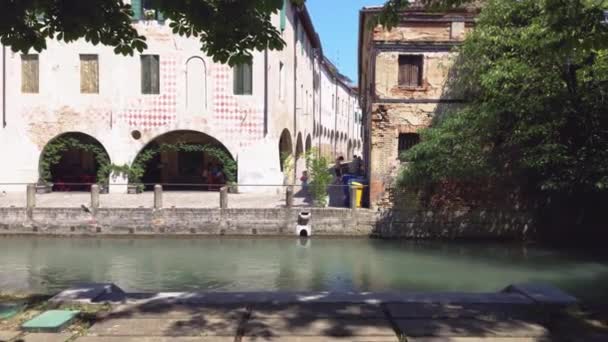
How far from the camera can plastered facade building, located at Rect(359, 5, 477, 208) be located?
17.3 meters

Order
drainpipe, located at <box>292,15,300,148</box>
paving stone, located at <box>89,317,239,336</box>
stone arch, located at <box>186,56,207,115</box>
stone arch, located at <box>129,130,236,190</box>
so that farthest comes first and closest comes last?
drainpipe, located at <box>292,15,300,148</box>, stone arch, located at <box>129,130,236,190</box>, stone arch, located at <box>186,56,207,115</box>, paving stone, located at <box>89,317,239,336</box>

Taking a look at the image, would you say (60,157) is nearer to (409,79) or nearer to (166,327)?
(409,79)

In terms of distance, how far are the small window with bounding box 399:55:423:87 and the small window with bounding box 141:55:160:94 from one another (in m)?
9.78

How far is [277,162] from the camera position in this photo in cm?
2291

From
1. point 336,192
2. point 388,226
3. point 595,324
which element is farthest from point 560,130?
point 595,324

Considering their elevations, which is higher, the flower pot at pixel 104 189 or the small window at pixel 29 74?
the small window at pixel 29 74

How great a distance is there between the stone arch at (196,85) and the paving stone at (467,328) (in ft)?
59.9

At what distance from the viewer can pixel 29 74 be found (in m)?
22.3

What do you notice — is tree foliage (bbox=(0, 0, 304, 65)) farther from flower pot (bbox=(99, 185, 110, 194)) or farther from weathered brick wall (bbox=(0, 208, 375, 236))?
flower pot (bbox=(99, 185, 110, 194))

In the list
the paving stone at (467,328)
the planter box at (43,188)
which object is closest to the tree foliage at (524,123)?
the paving stone at (467,328)

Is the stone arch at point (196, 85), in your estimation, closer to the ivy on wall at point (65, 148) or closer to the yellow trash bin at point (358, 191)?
the ivy on wall at point (65, 148)

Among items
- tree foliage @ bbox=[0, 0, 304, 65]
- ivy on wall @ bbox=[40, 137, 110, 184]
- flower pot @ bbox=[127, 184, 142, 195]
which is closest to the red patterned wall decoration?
ivy on wall @ bbox=[40, 137, 110, 184]

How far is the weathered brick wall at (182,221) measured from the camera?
57.2 ft

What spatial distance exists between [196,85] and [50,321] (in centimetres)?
1802
